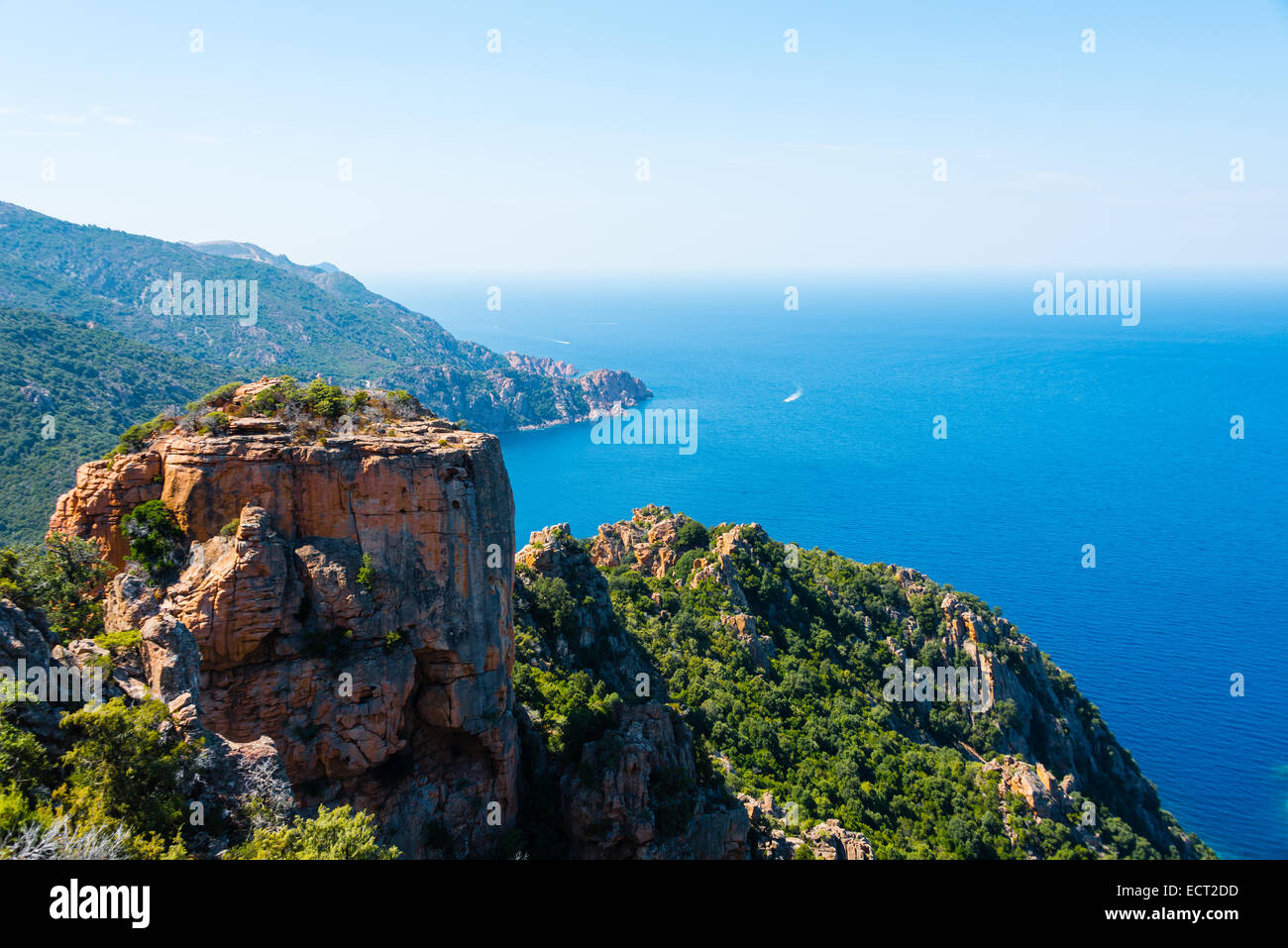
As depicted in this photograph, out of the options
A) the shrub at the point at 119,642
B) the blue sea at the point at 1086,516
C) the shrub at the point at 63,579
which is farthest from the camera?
the blue sea at the point at 1086,516

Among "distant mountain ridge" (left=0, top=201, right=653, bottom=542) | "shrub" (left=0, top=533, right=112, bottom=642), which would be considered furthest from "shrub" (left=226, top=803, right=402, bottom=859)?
"distant mountain ridge" (left=0, top=201, right=653, bottom=542)

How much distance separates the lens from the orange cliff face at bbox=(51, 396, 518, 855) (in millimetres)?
21062

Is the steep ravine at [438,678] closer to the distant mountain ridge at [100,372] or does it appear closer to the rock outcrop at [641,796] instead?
the rock outcrop at [641,796]

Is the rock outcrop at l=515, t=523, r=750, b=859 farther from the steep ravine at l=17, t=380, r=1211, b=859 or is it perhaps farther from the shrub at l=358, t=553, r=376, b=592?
the shrub at l=358, t=553, r=376, b=592

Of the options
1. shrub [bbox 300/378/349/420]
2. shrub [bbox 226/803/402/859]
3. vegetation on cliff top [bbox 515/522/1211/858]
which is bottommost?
vegetation on cliff top [bbox 515/522/1211/858]

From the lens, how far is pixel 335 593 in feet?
72.4

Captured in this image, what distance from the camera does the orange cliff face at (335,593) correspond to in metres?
21.1

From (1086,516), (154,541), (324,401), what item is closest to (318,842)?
(154,541)

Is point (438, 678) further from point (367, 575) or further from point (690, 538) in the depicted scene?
point (690, 538)

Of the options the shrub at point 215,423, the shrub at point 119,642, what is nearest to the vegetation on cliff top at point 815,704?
the shrub at point 119,642

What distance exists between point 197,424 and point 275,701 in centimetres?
868

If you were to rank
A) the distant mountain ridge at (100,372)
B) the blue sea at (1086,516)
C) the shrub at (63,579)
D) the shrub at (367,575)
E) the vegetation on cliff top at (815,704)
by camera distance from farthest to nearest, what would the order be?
the distant mountain ridge at (100,372) < the blue sea at (1086,516) < the vegetation on cliff top at (815,704) < the shrub at (367,575) < the shrub at (63,579)

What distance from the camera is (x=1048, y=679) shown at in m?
64.1

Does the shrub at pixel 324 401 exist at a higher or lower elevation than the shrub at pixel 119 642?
higher
